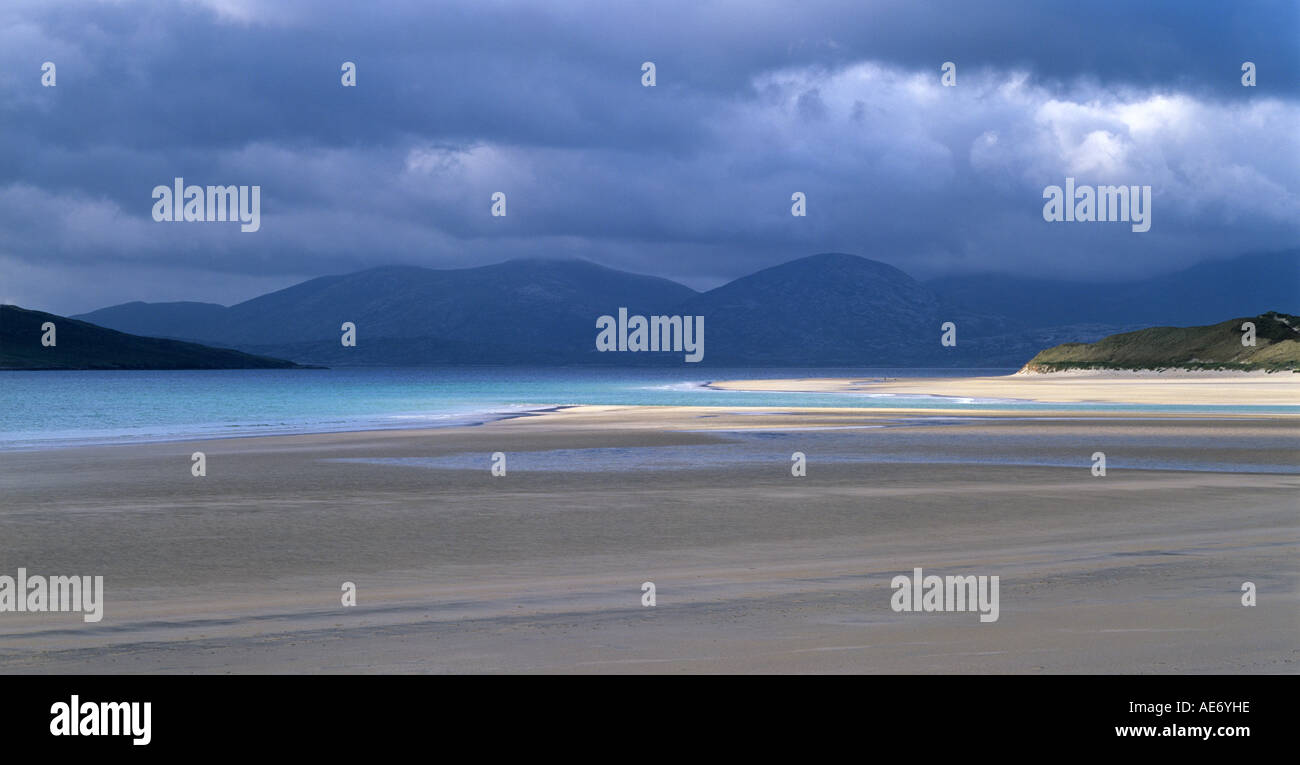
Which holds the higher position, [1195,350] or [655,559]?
[1195,350]

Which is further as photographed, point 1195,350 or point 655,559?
point 1195,350

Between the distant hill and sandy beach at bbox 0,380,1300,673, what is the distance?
104314 mm

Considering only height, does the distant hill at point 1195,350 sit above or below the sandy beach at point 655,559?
above

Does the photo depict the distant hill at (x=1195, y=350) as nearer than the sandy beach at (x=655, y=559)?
No

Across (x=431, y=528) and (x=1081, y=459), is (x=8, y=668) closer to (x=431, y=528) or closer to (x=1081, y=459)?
(x=431, y=528)

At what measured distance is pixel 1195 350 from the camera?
144750 millimetres

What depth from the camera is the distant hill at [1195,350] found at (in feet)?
407

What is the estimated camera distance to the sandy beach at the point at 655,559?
31.8 feet

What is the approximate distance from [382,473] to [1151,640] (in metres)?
20.9

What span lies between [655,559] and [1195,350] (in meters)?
148

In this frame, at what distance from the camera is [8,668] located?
939 centimetres

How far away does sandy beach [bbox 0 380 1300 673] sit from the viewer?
9.70 meters

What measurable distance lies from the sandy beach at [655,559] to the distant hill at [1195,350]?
104 meters
